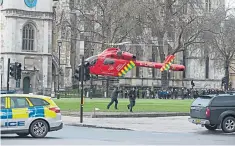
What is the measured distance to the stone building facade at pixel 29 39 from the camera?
79.3m

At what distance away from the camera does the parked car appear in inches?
1135

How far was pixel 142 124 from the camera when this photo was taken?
33625 mm

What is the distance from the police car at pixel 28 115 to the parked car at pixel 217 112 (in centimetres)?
766

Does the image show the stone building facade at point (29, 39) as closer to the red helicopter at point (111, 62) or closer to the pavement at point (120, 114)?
the red helicopter at point (111, 62)

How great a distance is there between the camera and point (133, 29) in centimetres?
7225

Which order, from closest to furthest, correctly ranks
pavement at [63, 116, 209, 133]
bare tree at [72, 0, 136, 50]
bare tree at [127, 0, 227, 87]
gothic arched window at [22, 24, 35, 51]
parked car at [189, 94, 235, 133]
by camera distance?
parked car at [189, 94, 235, 133] < pavement at [63, 116, 209, 133] < bare tree at [127, 0, 227, 87] < bare tree at [72, 0, 136, 50] < gothic arched window at [22, 24, 35, 51]

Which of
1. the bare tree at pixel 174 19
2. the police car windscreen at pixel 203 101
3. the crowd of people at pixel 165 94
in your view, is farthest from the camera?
the crowd of people at pixel 165 94

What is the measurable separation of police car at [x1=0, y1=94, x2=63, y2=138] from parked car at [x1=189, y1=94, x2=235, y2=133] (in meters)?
7.66

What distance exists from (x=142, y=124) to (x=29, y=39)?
49336 mm

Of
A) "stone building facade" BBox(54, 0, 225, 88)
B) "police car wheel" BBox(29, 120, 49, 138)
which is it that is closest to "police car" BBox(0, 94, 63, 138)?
"police car wheel" BBox(29, 120, 49, 138)

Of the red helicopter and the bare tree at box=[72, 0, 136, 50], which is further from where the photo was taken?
the bare tree at box=[72, 0, 136, 50]

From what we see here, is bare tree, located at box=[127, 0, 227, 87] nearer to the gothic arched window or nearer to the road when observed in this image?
the gothic arched window

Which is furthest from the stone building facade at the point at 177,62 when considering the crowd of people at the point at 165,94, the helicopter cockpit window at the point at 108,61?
the helicopter cockpit window at the point at 108,61

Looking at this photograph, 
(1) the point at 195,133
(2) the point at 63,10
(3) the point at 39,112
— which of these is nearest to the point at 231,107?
(1) the point at 195,133
